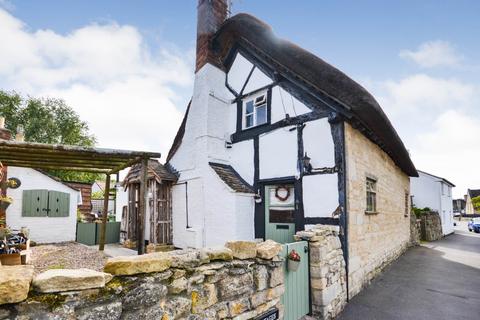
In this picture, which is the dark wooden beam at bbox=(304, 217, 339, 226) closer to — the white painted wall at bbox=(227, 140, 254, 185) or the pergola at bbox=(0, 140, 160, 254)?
the white painted wall at bbox=(227, 140, 254, 185)

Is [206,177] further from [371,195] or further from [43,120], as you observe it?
[43,120]

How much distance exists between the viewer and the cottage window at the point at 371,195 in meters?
7.54

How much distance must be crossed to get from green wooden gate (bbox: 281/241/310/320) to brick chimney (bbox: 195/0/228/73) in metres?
7.25

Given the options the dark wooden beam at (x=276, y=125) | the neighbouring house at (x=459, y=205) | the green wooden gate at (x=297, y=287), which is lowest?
the neighbouring house at (x=459, y=205)

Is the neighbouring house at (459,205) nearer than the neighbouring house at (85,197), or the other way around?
the neighbouring house at (85,197)

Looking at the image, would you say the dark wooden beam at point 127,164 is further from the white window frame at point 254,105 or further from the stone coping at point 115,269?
the white window frame at point 254,105

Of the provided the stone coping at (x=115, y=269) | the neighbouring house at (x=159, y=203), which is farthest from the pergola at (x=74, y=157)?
the stone coping at (x=115, y=269)

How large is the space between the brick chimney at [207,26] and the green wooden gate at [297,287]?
7246mm

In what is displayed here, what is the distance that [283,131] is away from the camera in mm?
7539

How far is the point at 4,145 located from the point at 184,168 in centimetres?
564

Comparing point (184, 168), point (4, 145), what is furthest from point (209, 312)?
point (184, 168)

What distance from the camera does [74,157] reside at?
5.40 meters

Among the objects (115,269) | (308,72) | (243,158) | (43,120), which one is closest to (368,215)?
(243,158)

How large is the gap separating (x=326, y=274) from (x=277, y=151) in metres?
3.56
